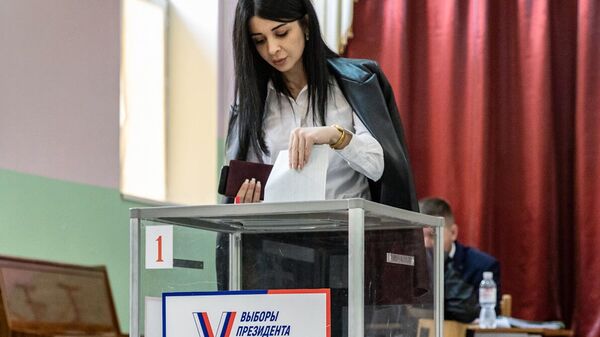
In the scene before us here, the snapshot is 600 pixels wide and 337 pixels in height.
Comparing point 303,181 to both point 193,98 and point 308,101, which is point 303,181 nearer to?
point 308,101

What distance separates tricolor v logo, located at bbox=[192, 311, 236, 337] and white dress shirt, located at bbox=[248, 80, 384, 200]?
0.38 metres

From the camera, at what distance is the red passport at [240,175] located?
6.12 ft

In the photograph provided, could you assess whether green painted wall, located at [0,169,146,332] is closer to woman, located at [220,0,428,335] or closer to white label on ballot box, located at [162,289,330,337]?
woman, located at [220,0,428,335]

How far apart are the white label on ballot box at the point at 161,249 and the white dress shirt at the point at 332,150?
1.11 ft

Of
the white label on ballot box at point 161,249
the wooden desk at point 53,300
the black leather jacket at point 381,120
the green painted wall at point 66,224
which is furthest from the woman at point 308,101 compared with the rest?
the green painted wall at point 66,224

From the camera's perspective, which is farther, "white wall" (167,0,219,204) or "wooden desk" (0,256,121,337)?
"white wall" (167,0,219,204)

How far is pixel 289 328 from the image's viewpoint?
5.56 feet

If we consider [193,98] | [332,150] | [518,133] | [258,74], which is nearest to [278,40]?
[258,74]

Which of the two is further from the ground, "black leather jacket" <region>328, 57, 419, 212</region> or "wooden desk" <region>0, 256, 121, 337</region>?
"black leather jacket" <region>328, 57, 419, 212</region>

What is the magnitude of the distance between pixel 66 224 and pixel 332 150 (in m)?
3.66

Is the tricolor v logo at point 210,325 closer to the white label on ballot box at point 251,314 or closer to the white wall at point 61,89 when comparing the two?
the white label on ballot box at point 251,314

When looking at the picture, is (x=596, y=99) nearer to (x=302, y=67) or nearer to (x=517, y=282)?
(x=517, y=282)

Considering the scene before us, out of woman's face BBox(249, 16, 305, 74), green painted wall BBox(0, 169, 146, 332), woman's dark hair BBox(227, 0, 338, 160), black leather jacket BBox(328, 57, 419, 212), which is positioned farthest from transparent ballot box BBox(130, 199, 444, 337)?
green painted wall BBox(0, 169, 146, 332)

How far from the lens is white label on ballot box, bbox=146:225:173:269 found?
1825 millimetres
